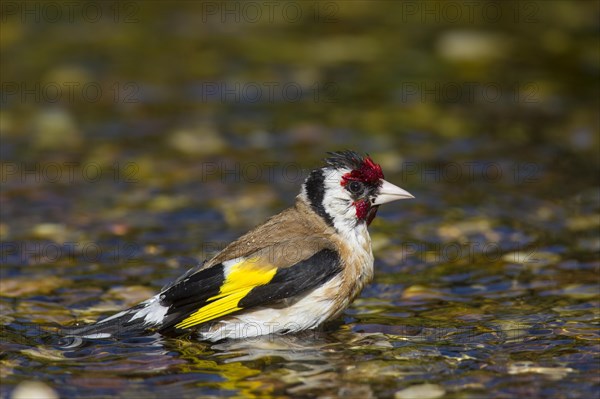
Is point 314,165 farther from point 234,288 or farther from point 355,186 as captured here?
point 234,288

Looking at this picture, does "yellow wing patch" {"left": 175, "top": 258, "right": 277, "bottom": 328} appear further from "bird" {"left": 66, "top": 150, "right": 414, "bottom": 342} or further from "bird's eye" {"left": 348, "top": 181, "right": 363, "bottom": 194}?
"bird's eye" {"left": 348, "top": 181, "right": 363, "bottom": 194}

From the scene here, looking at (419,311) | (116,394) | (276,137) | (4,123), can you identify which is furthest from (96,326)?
(4,123)

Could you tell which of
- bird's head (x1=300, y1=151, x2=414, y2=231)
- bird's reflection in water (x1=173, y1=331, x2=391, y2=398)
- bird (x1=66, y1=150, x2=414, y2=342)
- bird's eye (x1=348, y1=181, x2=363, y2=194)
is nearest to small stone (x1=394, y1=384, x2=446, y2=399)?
bird's reflection in water (x1=173, y1=331, x2=391, y2=398)

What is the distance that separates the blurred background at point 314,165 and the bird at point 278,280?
17 cm

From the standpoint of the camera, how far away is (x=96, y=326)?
564 centimetres

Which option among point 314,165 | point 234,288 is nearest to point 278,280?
point 234,288

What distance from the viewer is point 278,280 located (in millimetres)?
5797

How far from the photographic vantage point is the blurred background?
5352 mm

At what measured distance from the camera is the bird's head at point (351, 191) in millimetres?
6297

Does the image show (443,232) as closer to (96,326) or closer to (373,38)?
(96,326)

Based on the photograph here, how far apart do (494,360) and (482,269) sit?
71.1 inches

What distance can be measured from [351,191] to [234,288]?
1063mm

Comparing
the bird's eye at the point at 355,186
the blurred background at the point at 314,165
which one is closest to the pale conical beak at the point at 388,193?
the bird's eye at the point at 355,186

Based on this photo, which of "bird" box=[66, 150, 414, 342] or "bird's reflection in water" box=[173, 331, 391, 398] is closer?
"bird's reflection in water" box=[173, 331, 391, 398]
